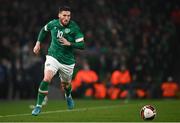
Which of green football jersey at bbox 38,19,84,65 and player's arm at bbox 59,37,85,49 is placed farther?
green football jersey at bbox 38,19,84,65

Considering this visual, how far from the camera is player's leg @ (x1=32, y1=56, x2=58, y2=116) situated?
14.3 metres

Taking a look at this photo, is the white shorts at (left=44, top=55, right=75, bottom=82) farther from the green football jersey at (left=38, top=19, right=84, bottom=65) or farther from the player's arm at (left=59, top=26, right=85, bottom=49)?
the player's arm at (left=59, top=26, right=85, bottom=49)

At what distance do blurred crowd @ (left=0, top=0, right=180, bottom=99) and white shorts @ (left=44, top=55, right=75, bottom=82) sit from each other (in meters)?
10.4

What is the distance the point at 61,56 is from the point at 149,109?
2.97 m

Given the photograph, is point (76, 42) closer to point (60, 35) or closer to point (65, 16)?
point (60, 35)

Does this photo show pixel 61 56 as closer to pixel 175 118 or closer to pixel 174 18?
pixel 175 118

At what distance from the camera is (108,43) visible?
28344mm

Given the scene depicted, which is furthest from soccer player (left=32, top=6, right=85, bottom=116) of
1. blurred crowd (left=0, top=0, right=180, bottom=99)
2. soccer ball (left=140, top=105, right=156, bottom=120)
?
blurred crowd (left=0, top=0, right=180, bottom=99)

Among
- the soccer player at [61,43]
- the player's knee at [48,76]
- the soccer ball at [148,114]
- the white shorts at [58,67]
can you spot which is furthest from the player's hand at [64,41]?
the soccer ball at [148,114]

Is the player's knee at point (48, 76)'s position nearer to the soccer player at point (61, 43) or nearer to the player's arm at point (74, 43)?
the soccer player at point (61, 43)

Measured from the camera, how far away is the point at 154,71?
89.4ft

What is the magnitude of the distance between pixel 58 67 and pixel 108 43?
13.4 metres

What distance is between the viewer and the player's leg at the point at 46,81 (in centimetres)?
1427

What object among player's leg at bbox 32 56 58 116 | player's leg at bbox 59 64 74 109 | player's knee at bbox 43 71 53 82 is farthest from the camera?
player's leg at bbox 59 64 74 109
